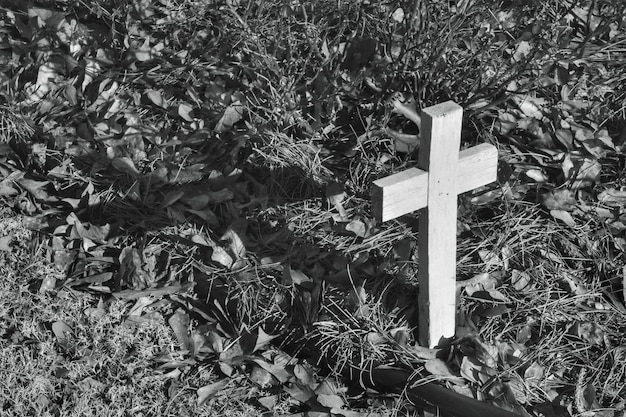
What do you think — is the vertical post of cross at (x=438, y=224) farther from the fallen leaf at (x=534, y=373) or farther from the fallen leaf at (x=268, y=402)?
the fallen leaf at (x=268, y=402)

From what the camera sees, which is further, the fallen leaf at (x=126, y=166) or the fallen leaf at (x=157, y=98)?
the fallen leaf at (x=157, y=98)

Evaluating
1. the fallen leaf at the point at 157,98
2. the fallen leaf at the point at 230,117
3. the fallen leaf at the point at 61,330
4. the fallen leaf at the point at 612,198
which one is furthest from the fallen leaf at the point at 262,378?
the fallen leaf at the point at 612,198

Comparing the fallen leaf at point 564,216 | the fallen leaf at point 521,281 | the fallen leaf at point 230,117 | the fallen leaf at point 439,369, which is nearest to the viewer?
the fallen leaf at point 439,369

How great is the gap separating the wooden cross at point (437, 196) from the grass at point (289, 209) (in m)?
0.16

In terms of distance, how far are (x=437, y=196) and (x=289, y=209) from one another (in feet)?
2.74

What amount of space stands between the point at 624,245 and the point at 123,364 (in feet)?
6.38

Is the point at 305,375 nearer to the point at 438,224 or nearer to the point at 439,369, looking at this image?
the point at 439,369

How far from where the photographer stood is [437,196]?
8.75 ft

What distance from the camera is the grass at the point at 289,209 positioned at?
10.0ft

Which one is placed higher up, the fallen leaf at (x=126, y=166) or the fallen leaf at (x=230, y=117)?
the fallen leaf at (x=230, y=117)

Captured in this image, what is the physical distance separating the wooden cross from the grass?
16 cm

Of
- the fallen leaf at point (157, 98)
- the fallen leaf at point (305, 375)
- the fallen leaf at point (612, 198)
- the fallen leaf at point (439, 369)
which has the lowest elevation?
the fallen leaf at point (305, 375)

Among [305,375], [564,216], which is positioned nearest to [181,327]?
[305,375]

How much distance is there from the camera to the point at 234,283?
323cm
